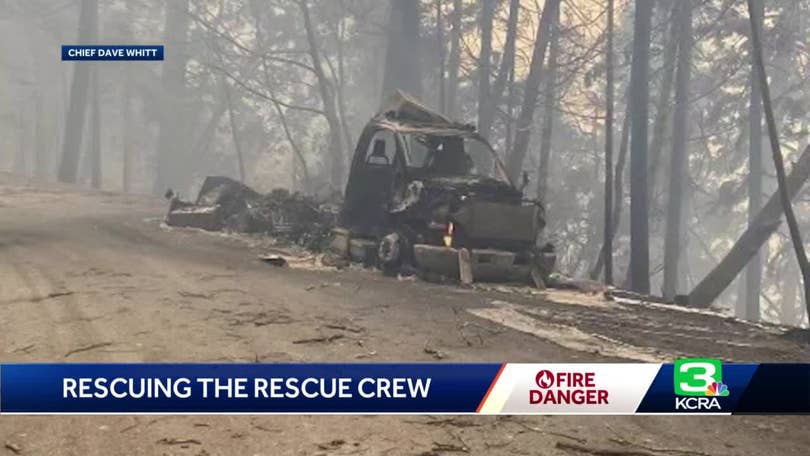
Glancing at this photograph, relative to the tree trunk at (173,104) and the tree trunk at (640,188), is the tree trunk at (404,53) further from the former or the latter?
the tree trunk at (173,104)

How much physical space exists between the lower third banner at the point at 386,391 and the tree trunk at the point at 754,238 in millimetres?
10918

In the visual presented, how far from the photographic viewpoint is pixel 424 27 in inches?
1082

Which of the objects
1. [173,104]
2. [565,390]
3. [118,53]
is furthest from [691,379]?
[173,104]

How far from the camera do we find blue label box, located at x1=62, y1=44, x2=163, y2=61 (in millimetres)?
16100

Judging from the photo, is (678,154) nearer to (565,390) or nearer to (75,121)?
(565,390)

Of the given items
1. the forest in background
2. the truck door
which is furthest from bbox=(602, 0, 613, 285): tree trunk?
the truck door

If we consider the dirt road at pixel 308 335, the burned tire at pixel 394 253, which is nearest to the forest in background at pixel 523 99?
the burned tire at pixel 394 253

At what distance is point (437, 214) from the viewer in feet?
33.7

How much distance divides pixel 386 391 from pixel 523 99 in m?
18.7

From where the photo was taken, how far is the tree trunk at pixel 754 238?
14.6 metres

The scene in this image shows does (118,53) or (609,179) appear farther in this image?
(118,53)

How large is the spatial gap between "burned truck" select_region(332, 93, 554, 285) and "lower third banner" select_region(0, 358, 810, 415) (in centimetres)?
548

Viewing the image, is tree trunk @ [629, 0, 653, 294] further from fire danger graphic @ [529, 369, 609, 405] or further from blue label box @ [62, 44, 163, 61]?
blue label box @ [62, 44, 163, 61]

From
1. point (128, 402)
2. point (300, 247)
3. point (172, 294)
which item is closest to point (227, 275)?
point (172, 294)
